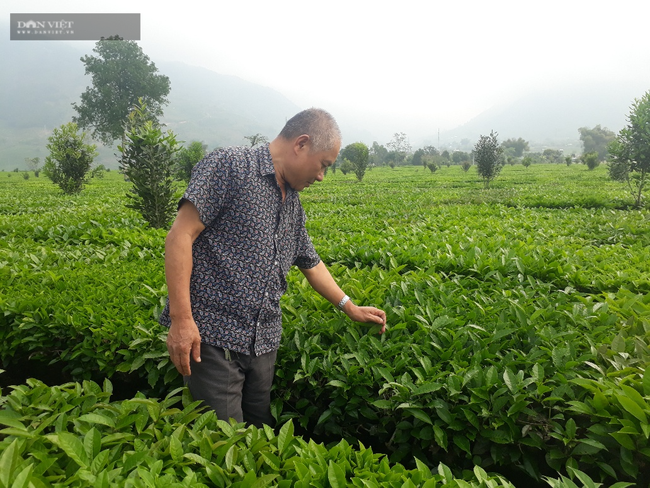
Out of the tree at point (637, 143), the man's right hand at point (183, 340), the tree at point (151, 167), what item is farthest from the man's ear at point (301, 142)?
the tree at point (637, 143)

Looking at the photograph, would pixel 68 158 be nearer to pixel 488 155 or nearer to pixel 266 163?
pixel 488 155

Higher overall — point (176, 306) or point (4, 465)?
point (176, 306)

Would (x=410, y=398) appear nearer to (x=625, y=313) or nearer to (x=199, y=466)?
(x=199, y=466)

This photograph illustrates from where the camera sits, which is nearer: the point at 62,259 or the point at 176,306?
the point at 176,306

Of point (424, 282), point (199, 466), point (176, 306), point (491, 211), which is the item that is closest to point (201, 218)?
point (176, 306)

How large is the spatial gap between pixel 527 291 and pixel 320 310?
1.85 meters

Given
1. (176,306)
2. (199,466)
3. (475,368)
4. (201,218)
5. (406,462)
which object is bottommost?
(406,462)

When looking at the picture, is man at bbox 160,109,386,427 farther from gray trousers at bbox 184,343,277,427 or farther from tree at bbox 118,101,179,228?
tree at bbox 118,101,179,228

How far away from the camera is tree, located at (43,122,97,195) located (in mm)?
18484

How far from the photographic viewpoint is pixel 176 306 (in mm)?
1830

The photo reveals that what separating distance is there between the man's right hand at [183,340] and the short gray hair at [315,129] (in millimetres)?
1034

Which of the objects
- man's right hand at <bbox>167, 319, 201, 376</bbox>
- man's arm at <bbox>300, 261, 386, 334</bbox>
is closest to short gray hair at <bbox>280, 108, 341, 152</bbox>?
man's arm at <bbox>300, 261, 386, 334</bbox>

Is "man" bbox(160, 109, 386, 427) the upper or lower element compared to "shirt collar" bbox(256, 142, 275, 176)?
lower

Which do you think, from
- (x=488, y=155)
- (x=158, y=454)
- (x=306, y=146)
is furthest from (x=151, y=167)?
(x=488, y=155)
